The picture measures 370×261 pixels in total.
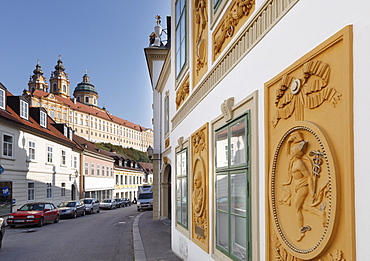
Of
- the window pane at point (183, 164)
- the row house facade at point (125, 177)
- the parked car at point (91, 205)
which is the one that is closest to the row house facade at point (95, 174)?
the row house facade at point (125, 177)

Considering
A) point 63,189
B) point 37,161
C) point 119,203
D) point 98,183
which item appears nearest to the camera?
point 37,161

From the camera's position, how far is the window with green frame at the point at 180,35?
30.1ft

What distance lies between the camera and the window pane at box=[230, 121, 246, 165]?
16.1 ft

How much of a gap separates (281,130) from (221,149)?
231 centimetres

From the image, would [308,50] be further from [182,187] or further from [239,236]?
[182,187]

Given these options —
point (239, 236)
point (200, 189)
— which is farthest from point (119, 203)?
point (239, 236)

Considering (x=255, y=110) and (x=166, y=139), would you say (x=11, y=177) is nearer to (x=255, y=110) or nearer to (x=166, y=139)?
(x=166, y=139)

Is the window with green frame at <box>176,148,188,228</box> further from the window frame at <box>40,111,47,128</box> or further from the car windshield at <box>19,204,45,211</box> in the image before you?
the window frame at <box>40,111,47,128</box>

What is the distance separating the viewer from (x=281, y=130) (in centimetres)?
367

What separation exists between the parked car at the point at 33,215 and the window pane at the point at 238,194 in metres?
17.8

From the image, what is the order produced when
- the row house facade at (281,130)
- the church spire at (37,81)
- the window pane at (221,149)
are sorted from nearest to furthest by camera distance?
1. the row house facade at (281,130)
2. the window pane at (221,149)
3. the church spire at (37,81)

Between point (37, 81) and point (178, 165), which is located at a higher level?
point (37, 81)

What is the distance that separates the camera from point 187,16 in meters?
8.65

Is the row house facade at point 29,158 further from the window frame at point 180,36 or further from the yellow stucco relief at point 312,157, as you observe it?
the yellow stucco relief at point 312,157
